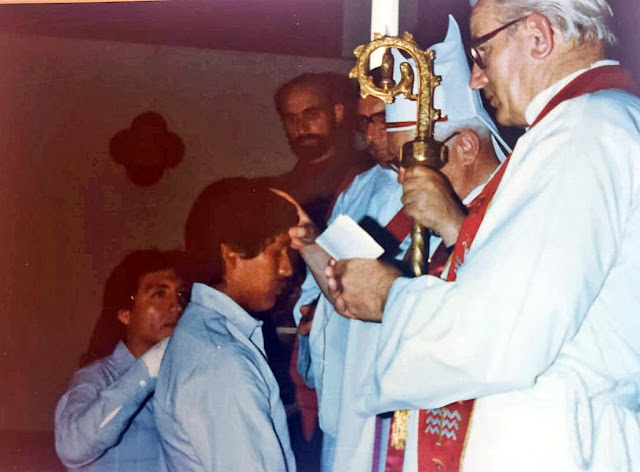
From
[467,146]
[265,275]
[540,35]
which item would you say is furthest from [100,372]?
[540,35]

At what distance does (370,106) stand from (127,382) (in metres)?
1.05

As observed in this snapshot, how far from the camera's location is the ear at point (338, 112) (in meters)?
2.31

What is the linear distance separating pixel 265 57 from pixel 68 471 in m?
1.34

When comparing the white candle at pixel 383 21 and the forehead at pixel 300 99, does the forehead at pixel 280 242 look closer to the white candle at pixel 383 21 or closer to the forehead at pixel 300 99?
the forehead at pixel 300 99

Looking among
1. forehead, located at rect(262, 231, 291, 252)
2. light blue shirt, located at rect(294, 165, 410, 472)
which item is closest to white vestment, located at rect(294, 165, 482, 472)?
light blue shirt, located at rect(294, 165, 410, 472)

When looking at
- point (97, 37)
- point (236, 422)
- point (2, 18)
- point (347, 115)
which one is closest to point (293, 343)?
point (236, 422)

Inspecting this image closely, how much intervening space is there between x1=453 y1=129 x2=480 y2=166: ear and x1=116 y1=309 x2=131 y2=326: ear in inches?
41.5

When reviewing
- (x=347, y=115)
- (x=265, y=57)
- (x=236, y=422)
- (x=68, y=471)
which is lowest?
(x=68, y=471)

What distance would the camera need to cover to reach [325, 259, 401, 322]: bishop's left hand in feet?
7.02

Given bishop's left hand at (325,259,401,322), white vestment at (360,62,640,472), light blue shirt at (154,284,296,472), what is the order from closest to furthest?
1. white vestment at (360,62,640,472)
2. bishop's left hand at (325,259,401,322)
3. light blue shirt at (154,284,296,472)

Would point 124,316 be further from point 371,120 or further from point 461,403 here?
point 461,403

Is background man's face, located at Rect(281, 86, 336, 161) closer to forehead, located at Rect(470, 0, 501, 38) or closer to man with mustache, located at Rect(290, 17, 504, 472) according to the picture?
man with mustache, located at Rect(290, 17, 504, 472)

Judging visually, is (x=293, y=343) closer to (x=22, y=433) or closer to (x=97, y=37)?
(x=22, y=433)

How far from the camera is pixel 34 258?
2.50 meters
